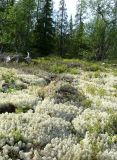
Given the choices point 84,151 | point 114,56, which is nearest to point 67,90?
point 84,151

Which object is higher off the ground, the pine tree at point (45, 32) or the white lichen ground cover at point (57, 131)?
the pine tree at point (45, 32)

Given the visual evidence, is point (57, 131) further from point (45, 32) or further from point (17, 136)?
point (45, 32)

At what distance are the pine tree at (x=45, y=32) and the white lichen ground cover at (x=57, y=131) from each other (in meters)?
57.6

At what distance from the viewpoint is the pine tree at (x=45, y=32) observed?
71.1 m

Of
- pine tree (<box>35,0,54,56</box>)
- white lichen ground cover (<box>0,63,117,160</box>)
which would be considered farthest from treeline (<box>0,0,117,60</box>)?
white lichen ground cover (<box>0,63,117,160</box>)

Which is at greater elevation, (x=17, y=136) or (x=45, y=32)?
(x=45, y=32)

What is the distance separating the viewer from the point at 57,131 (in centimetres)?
974

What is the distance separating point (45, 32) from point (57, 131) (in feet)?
208

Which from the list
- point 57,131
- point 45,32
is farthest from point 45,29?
point 57,131

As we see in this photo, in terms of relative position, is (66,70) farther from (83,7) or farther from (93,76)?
(83,7)

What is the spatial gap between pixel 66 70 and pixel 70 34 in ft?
234

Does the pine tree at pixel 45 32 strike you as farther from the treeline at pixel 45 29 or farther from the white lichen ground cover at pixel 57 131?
the white lichen ground cover at pixel 57 131

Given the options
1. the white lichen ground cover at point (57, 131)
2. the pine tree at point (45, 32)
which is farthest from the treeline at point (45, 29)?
the white lichen ground cover at point (57, 131)

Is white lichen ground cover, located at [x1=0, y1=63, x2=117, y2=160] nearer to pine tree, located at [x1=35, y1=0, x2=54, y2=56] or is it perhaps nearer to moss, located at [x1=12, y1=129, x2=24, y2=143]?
moss, located at [x1=12, y1=129, x2=24, y2=143]
